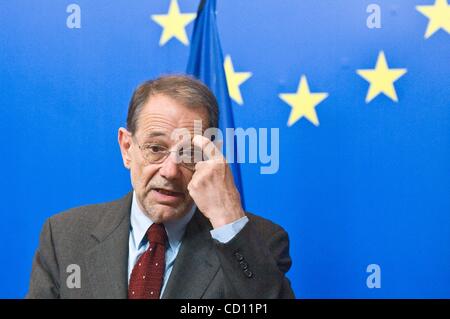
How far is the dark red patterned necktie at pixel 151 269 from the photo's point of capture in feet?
4.79

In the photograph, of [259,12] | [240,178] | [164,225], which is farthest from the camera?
[259,12]

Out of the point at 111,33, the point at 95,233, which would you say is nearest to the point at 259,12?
the point at 111,33

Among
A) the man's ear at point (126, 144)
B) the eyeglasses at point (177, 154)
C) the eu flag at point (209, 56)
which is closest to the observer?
the eyeglasses at point (177, 154)

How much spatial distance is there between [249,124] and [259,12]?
16.0 inches

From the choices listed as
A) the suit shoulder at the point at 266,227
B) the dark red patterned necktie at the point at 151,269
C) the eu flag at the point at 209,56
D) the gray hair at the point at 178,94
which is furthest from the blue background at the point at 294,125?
the dark red patterned necktie at the point at 151,269

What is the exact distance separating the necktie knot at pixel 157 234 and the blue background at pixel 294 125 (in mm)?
661

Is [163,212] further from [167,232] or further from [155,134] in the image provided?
[155,134]

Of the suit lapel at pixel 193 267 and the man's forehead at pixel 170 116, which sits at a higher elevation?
the man's forehead at pixel 170 116

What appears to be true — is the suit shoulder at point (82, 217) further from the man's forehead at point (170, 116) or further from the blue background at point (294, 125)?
the blue background at point (294, 125)

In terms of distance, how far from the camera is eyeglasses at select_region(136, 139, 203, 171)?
1.50 meters

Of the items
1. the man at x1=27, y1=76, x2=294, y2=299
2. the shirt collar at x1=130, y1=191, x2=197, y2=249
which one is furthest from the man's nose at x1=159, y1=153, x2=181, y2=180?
the shirt collar at x1=130, y1=191, x2=197, y2=249

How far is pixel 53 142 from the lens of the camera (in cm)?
218
